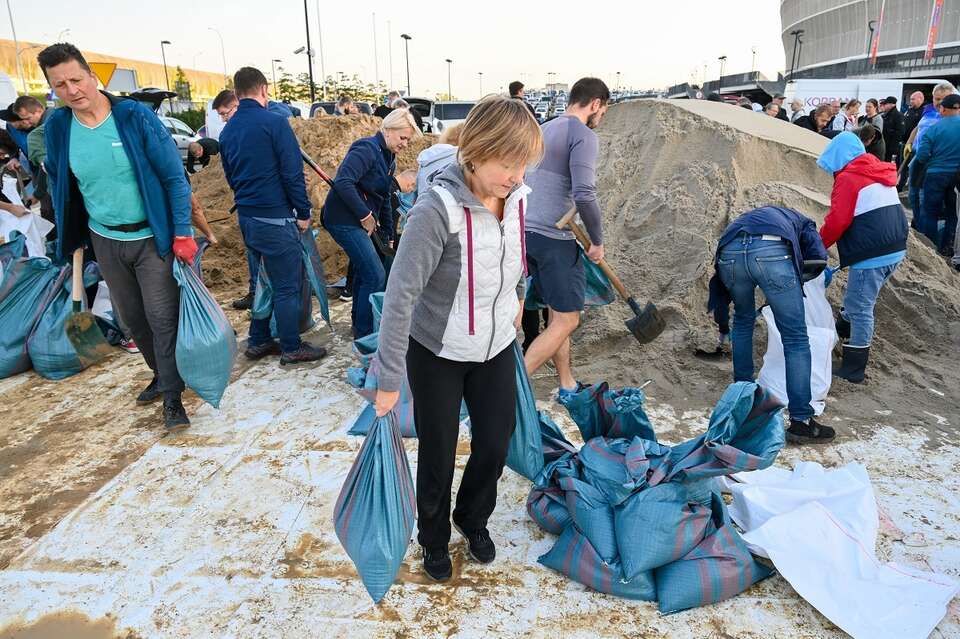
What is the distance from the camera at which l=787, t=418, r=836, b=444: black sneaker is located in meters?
3.22

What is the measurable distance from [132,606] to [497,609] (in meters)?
1.24

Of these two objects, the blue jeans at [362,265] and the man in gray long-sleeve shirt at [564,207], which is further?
the blue jeans at [362,265]

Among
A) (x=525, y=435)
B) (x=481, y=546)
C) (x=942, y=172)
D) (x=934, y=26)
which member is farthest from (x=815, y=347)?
(x=934, y=26)

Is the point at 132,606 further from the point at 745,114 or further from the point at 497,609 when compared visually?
the point at 745,114

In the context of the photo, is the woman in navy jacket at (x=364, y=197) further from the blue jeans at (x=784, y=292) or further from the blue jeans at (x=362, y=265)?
the blue jeans at (x=784, y=292)

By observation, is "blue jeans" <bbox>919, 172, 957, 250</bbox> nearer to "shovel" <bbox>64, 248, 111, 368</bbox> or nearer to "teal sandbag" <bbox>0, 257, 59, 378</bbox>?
"shovel" <bbox>64, 248, 111, 368</bbox>

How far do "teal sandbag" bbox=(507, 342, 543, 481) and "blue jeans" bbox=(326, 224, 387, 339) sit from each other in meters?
2.00

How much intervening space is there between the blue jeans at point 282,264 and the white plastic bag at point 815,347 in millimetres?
2911

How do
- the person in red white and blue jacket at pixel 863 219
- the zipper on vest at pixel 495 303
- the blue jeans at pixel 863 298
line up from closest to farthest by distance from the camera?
1. the zipper on vest at pixel 495 303
2. the person in red white and blue jacket at pixel 863 219
3. the blue jeans at pixel 863 298

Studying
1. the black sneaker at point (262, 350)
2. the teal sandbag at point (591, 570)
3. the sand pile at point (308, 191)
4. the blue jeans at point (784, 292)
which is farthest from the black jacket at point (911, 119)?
the teal sandbag at point (591, 570)

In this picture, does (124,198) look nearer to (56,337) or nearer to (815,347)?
(56,337)

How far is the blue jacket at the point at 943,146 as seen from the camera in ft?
21.8

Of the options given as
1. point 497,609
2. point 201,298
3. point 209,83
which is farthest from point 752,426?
point 209,83

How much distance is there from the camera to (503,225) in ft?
6.48
